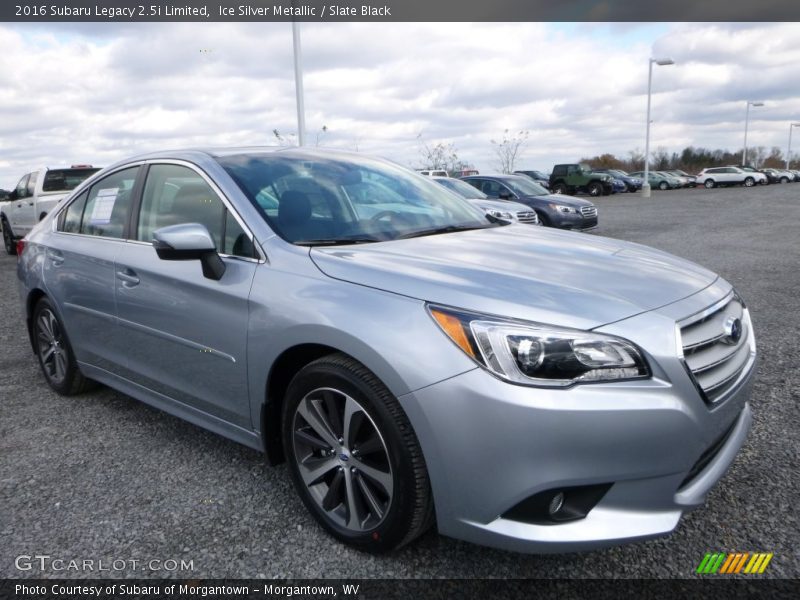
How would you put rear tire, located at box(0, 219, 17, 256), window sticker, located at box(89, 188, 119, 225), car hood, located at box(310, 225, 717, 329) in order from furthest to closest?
rear tire, located at box(0, 219, 17, 256) → window sticker, located at box(89, 188, 119, 225) → car hood, located at box(310, 225, 717, 329)

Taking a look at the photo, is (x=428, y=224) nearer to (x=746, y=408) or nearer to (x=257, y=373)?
(x=257, y=373)

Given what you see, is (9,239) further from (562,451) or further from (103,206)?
(562,451)

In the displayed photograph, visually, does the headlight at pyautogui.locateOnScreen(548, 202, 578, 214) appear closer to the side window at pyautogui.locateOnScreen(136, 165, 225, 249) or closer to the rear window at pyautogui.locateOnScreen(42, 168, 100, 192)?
the rear window at pyautogui.locateOnScreen(42, 168, 100, 192)

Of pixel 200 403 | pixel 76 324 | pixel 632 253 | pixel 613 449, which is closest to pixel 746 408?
pixel 632 253

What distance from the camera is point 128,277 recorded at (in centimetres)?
344

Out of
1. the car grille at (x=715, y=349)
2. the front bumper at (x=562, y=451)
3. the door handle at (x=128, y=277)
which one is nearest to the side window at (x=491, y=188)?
the door handle at (x=128, y=277)

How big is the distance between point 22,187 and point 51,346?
1165 cm

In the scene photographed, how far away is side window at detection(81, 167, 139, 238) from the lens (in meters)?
3.77

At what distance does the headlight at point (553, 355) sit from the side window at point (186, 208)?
1.26 metres

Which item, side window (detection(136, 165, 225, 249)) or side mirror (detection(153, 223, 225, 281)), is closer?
side mirror (detection(153, 223, 225, 281))

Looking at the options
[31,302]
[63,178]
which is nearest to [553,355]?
[31,302]

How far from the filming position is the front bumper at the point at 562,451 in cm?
200

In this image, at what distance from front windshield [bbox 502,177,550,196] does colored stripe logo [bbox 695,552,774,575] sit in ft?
44.2

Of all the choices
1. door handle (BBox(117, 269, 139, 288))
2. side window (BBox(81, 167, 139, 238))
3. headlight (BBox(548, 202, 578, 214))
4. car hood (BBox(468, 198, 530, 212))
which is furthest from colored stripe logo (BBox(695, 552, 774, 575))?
headlight (BBox(548, 202, 578, 214))
